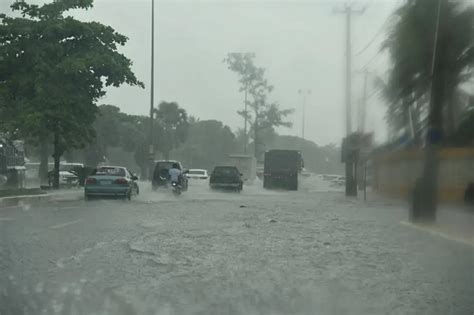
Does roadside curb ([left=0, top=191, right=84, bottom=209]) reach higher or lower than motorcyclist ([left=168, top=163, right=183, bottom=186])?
lower

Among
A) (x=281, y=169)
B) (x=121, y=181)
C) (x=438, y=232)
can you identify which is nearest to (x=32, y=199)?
(x=121, y=181)

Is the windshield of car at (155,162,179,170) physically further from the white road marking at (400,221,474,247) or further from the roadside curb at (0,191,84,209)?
the white road marking at (400,221,474,247)

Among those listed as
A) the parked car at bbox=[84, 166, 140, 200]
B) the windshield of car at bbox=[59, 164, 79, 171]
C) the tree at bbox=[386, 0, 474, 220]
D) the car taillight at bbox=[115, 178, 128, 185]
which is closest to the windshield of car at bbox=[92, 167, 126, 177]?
the parked car at bbox=[84, 166, 140, 200]

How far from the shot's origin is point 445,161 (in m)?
15.5

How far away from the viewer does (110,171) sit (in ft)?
87.1

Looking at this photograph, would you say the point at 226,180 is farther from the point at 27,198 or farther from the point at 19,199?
the point at 19,199

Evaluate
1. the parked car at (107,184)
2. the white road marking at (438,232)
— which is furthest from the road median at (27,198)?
the white road marking at (438,232)

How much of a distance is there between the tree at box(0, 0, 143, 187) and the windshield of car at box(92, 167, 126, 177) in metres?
3.45

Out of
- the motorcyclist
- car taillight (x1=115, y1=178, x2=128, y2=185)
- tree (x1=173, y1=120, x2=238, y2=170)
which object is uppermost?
tree (x1=173, y1=120, x2=238, y2=170)

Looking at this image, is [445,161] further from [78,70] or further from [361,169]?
[361,169]

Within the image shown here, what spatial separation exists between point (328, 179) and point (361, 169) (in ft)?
104

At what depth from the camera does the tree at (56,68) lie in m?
28.8

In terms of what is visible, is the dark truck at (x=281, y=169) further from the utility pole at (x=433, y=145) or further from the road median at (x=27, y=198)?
the utility pole at (x=433, y=145)

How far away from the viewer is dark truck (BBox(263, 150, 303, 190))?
152 feet
